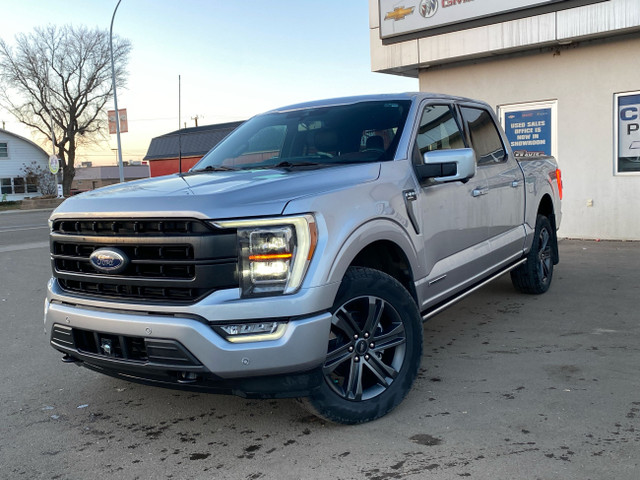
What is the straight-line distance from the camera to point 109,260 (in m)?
3.18

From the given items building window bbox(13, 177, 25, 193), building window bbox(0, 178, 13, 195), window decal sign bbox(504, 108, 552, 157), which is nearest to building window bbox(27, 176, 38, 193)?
building window bbox(13, 177, 25, 193)

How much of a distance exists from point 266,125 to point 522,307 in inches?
124

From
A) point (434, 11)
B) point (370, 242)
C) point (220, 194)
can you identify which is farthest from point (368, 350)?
point (434, 11)

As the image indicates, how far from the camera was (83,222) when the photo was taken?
11.0ft

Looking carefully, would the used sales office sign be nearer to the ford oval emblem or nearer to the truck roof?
the truck roof

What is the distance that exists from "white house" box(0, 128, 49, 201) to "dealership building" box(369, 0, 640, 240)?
150 ft

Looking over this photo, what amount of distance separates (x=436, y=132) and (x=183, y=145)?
33715 millimetres

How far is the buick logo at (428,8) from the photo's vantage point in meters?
10.9

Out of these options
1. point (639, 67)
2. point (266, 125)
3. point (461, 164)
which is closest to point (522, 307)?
point (461, 164)

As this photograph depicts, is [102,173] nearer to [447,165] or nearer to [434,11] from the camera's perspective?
[434,11]

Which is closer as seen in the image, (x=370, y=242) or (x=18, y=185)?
(x=370, y=242)

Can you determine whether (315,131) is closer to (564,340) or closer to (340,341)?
(340,341)

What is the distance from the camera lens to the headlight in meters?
2.96

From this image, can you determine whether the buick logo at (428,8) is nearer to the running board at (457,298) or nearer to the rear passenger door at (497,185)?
the rear passenger door at (497,185)
